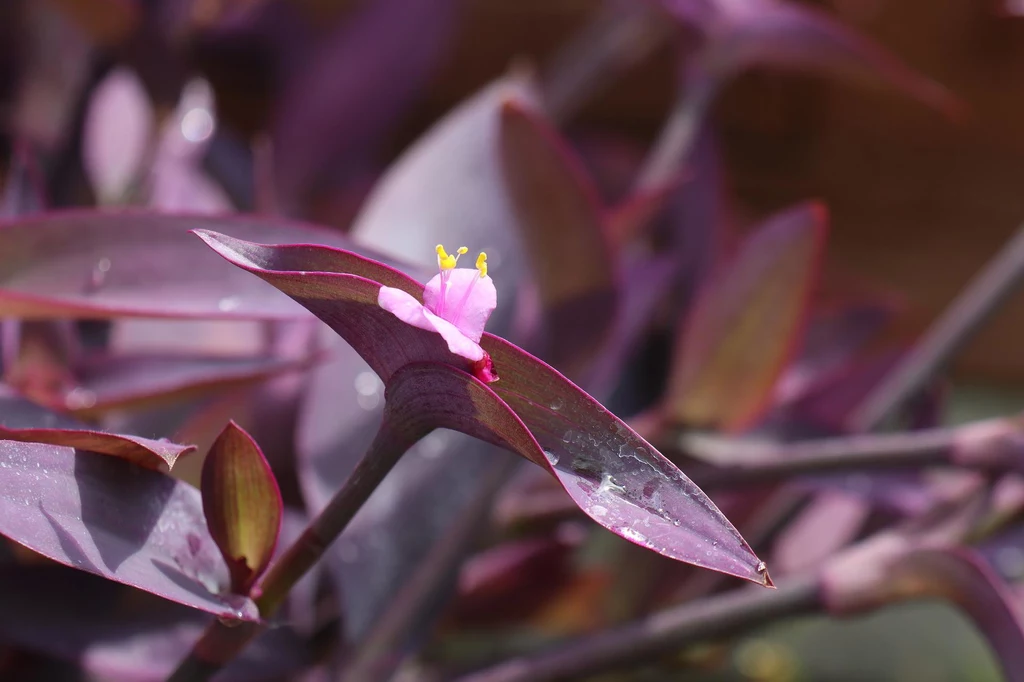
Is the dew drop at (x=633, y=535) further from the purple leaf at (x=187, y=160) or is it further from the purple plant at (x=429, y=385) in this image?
the purple leaf at (x=187, y=160)

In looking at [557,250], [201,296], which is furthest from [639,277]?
[201,296]

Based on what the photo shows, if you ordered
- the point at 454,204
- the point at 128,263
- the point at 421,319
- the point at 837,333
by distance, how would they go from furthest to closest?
1. the point at 837,333
2. the point at 454,204
3. the point at 128,263
4. the point at 421,319

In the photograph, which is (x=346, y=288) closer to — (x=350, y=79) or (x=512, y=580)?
(x=512, y=580)

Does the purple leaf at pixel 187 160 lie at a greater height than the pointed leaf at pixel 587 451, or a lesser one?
greater

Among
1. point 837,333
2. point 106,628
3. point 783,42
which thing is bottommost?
point 106,628

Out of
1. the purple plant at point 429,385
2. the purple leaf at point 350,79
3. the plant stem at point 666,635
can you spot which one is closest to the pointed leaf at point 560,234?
the purple plant at point 429,385

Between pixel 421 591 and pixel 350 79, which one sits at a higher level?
pixel 350 79

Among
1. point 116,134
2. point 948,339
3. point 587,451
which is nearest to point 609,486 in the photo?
point 587,451

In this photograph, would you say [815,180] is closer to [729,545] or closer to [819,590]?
[819,590]
